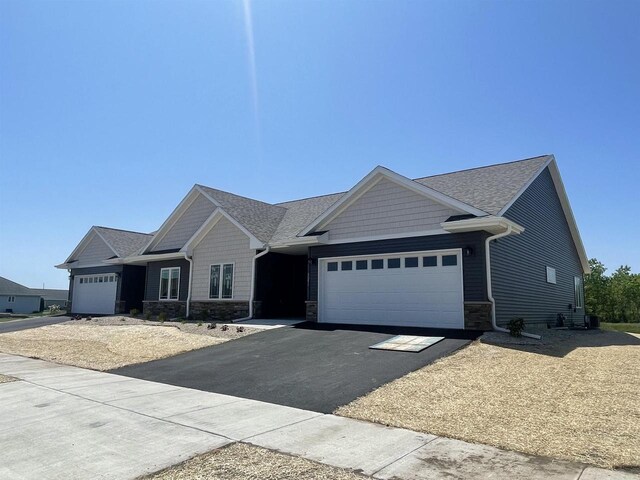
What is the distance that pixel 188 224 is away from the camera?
22.9 m

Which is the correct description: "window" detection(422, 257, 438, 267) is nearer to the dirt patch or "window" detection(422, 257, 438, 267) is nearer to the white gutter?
the white gutter

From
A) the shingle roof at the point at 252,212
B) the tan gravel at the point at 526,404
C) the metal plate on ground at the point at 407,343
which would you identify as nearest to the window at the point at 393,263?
the metal plate on ground at the point at 407,343

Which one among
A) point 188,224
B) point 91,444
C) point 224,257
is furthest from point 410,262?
point 188,224

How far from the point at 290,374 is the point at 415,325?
5.99 metres

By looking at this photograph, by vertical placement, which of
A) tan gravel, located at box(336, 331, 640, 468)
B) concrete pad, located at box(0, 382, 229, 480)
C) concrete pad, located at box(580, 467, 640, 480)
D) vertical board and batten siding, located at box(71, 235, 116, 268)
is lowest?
concrete pad, located at box(0, 382, 229, 480)

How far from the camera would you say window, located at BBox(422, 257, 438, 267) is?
45.7ft

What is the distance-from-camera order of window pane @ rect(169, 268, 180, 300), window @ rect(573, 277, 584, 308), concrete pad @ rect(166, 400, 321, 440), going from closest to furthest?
1. concrete pad @ rect(166, 400, 321, 440)
2. window pane @ rect(169, 268, 180, 300)
3. window @ rect(573, 277, 584, 308)

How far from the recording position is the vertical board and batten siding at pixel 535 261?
1410 centimetres

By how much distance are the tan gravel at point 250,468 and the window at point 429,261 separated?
994 cm

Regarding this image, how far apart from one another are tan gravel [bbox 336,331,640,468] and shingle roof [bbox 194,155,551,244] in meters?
5.10

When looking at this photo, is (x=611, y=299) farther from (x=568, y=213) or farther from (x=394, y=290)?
(x=394, y=290)

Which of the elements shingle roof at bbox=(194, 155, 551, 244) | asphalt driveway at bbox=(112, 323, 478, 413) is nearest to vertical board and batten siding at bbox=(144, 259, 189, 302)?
shingle roof at bbox=(194, 155, 551, 244)

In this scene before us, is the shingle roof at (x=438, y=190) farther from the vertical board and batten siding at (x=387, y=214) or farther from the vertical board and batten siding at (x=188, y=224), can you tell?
the vertical board and batten siding at (x=387, y=214)

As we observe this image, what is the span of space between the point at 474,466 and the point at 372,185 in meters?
11.8
